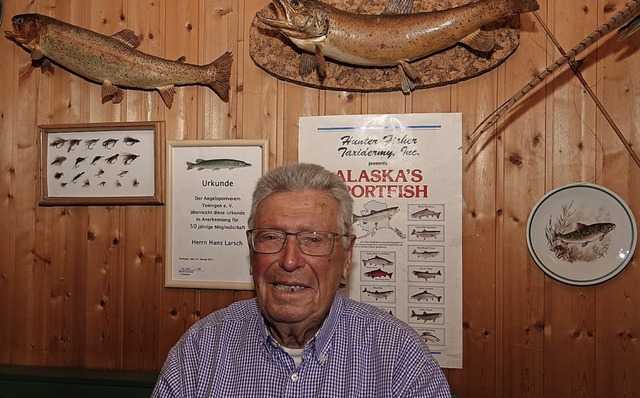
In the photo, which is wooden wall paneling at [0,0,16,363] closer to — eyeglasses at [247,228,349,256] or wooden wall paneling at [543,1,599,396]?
eyeglasses at [247,228,349,256]

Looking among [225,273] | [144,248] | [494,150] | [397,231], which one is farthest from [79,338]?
[494,150]

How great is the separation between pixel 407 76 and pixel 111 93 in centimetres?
114

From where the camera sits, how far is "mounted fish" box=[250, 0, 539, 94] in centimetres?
220

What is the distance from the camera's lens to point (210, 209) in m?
2.45

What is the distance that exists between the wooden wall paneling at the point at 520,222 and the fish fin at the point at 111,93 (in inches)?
56.8

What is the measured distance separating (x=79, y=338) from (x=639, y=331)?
2061mm

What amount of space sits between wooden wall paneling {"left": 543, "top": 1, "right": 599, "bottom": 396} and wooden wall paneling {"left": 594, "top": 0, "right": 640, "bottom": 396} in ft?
0.11

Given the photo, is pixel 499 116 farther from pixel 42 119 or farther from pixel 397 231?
pixel 42 119

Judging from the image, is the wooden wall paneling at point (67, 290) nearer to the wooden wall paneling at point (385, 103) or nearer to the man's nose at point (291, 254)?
the wooden wall paneling at point (385, 103)

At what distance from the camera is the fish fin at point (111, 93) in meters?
2.50

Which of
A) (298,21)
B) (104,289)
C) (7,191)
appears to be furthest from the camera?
(7,191)

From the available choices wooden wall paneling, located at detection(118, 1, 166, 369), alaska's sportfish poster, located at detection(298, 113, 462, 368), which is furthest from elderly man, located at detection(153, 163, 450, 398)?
wooden wall paneling, located at detection(118, 1, 166, 369)

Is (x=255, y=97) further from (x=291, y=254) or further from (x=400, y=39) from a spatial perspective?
(x=291, y=254)

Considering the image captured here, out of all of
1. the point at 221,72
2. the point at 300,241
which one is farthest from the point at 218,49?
the point at 300,241
